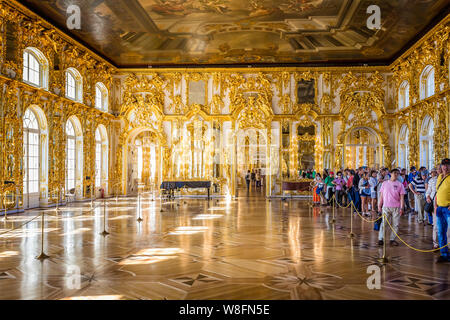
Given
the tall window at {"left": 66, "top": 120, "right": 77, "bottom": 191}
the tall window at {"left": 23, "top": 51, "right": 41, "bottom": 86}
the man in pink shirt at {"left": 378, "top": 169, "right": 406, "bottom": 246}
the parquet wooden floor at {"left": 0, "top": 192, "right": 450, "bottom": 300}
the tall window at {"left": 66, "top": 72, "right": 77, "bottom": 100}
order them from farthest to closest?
the tall window at {"left": 66, "top": 120, "right": 77, "bottom": 191}, the tall window at {"left": 66, "top": 72, "right": 77, "bottom": 100}, the tall window at {"left": 23, "top": 51, "right": 41, "bottom": 86}, the man in pink shirt at {"left": 378, "top": 169, "right": 406, "bottom": 246}, the parquet wooden floor at {"left": 0, "top": 192, "right": 450, "bottom": 300}

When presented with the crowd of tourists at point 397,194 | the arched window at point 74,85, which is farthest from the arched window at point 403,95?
the arched window at point 74,85

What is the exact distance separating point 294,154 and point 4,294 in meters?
16.9

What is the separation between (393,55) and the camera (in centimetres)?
A: 1862

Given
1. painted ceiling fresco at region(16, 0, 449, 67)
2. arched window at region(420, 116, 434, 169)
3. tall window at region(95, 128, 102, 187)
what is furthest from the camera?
tall window at region(95, 128, 102, 187)

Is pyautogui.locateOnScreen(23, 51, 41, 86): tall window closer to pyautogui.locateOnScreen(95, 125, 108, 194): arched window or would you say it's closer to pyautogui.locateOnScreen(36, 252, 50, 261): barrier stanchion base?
pyautogui.locateOnScreen(95, 125, 108, 194): arched window

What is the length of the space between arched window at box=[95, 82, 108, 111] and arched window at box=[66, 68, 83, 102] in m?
2.14

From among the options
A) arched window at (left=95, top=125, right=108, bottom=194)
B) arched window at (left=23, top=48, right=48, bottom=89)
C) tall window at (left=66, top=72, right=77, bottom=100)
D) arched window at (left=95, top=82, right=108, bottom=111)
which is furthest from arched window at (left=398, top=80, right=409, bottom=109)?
arched window at (left=23, top=48, right=48, bottom=89)

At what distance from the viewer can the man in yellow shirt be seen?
20.6ft

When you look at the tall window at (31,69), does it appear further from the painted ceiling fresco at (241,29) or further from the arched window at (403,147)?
the arched window at (403,147)

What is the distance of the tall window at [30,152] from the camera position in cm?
1350

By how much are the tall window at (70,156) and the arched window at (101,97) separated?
113 inches
